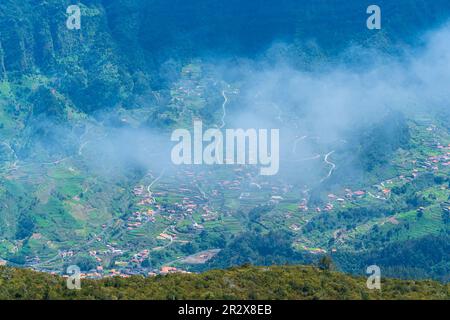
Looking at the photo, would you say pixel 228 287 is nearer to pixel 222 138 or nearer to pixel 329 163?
pixel 329 163

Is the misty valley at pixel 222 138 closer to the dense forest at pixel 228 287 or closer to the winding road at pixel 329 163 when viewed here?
the winding road at pixel 329 163

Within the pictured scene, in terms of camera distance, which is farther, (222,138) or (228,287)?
(222,138)

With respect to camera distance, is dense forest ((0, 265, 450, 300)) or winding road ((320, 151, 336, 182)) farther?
winding road ((320, 151, 336, 182))

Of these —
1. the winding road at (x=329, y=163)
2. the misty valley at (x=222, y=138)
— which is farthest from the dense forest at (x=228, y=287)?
the winding road at (x=329, y=163)

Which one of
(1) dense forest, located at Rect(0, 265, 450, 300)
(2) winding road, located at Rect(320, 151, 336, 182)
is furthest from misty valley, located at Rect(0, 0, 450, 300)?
(1) dense forest, located at Rect(0, 265, 450, 300)

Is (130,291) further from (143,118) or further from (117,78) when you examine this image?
(117,78)

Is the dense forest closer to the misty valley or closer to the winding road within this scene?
the misty valley

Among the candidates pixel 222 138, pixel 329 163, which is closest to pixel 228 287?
pixel 329 163

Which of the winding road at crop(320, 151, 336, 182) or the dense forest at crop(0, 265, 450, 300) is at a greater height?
the winding road at crop(320, 151, 336, 182)

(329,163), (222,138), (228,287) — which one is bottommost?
(228,287)

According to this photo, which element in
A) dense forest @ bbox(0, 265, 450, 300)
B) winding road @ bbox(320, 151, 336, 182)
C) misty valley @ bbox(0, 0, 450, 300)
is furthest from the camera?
winding road @ bbox(320, 151, 336, 182)

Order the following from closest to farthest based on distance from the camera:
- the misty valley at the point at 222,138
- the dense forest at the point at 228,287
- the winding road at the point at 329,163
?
the dense forest at the point at 228,287
the misty valley at the point at 222,138
the winding road at the point at 329,163

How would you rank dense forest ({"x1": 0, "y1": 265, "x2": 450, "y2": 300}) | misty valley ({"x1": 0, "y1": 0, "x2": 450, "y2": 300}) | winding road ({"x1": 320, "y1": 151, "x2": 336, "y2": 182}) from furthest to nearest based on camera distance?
winding road ({"x1": 320, "y1": 151, "x2": 336, "y2": 182}), misty valley ({"x1": 0, "y1": 0, "x2": 450, "y2": 300}), dense forest ({"x1": 0, "y1": 265, "x2": 450, "y2": 300})
